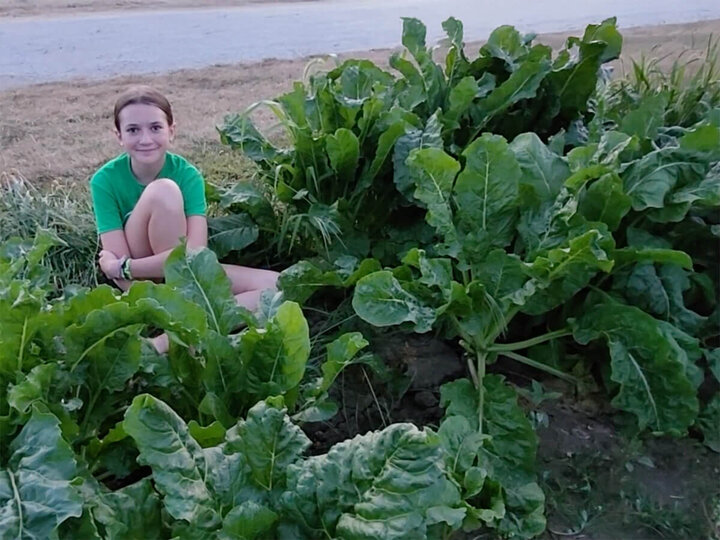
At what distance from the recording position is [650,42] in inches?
163

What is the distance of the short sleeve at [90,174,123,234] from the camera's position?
8.15 ft

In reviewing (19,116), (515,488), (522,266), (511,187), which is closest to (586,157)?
(511,187)

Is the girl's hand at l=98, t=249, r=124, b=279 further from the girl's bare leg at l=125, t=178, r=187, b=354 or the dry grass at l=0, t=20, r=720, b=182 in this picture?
the dry grass at l=0, t=20, r=720, b=182

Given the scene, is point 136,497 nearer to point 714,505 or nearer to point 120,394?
point 120,394

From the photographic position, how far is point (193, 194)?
252 cm

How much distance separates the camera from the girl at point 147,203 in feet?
7.80

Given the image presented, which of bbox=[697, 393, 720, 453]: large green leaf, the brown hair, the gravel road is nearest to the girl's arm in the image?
the brown hair

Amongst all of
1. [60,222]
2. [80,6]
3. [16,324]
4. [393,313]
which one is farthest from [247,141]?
[80,6]

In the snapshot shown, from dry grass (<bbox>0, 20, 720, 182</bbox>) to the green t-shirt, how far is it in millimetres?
790

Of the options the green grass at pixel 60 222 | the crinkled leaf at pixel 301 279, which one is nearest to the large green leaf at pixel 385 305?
the crinkled leaf at pixel 301 279

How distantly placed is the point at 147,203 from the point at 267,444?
3.66ft

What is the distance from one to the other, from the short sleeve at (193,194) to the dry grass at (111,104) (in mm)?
913

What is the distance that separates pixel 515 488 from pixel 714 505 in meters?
0.54

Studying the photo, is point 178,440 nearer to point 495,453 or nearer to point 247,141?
point 495,453
